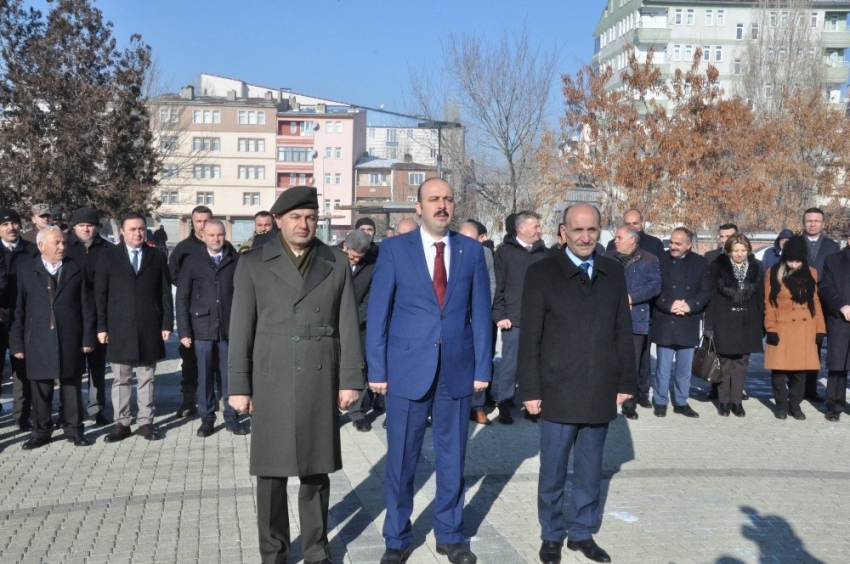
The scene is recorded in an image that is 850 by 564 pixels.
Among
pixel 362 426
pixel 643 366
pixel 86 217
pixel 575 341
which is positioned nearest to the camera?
pixel 575 341

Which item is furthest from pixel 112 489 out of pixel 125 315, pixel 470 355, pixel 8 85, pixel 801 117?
pixel 801 117

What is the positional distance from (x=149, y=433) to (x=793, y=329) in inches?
275

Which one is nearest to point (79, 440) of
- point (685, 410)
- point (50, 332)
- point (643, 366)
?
point (50, 332)

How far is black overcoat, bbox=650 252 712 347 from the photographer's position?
1035cm

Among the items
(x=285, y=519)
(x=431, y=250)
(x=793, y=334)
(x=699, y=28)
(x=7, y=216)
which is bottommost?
(x=285, y=519)

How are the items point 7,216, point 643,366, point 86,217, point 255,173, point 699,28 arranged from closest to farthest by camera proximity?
point 7,216 < point 86,217 < point 643,366 < point 699,28 < point 255,173

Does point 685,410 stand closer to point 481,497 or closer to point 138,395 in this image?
point 481,497

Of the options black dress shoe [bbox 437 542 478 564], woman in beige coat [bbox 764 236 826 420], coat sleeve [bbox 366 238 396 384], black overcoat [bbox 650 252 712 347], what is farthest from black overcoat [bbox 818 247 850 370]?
coat sleeve [bbox 366 238 396 384]

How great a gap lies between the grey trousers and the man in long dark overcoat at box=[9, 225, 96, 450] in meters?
0.38

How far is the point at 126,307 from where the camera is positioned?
9148 millimetres

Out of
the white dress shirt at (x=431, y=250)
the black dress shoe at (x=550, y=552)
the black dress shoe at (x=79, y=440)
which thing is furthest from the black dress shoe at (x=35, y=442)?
the black dress shoe at (x=550, y=552)

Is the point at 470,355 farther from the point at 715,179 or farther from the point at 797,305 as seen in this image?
the point at 715,179

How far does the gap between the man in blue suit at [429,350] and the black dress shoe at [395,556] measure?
12 mm

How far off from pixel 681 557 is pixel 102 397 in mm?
6441
